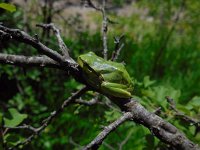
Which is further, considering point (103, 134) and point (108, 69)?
point (108, 69)

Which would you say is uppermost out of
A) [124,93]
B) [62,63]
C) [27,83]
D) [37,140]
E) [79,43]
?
[62,63]

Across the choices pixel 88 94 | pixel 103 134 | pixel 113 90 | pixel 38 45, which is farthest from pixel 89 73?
pixel 88 94

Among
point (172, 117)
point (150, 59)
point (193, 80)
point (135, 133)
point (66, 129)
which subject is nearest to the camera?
point (172, 117)

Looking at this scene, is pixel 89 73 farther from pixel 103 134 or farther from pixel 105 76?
pixel 103 134

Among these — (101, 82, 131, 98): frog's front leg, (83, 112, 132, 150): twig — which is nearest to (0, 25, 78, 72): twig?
(101, 82, 131, 98): frog's front leg

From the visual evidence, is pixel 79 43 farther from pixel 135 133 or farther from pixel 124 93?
pixel 124 93

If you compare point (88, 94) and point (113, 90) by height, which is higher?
point (113, 90)

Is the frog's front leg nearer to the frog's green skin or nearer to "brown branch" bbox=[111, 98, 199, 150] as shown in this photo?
the frog's green skin

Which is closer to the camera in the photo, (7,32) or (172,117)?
(7,32)

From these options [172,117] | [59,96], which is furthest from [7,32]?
[59,96]
